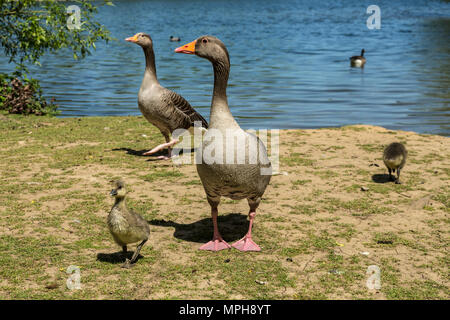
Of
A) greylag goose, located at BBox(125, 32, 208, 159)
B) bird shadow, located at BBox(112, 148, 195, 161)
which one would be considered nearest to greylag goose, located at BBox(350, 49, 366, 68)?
bird shadow, located at BBox(112, 148, 195, 161)

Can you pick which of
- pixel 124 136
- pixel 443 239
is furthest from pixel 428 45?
pixel 443 239

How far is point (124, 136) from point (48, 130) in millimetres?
2365

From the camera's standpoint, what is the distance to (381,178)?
987 cm

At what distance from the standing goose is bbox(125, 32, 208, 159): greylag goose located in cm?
463

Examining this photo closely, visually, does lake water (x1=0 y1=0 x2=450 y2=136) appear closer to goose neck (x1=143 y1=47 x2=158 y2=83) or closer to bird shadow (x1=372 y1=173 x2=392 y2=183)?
goose neck (x1=143 y1=47 x2=158 y2=83)

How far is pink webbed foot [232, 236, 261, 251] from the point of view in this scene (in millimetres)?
6598

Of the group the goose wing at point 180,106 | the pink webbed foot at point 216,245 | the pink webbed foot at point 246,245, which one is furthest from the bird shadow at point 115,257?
the goose wing at point 180,106

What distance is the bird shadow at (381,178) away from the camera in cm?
972

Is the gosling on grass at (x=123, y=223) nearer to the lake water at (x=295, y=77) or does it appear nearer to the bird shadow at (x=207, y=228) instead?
the bird shadow at (x=207, y=228)

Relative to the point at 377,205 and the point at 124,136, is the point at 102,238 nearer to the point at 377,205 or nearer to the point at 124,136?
the point at 377,205

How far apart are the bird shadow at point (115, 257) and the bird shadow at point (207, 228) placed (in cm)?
93

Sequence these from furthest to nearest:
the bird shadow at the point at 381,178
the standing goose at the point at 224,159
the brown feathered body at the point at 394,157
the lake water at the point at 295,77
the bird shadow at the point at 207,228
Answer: the lake water at the point at 295,77 < the bird shadow at the point at 381,178 < the brown feathered body at the point at 394,157 < the bird shadow at the point at 207,228 < the standing goose at the point at 224,159

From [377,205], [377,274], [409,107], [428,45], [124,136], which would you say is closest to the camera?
[377,274]

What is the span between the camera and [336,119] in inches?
738
